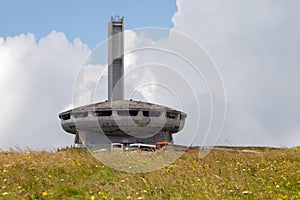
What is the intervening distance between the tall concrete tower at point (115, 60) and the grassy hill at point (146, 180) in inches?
2144

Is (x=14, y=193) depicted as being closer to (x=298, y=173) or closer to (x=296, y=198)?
(x=296, y=198)

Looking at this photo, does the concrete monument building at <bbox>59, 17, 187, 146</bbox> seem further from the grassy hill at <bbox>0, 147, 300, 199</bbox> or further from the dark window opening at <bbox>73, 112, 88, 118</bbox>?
the grassy hill at <bbox>0, 147, 300, 199</bbox>

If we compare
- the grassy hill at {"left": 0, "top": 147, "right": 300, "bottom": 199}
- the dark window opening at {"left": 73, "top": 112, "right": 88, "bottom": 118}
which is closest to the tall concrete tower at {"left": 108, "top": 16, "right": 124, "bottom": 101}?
the dark window opening at {"left": 73, "top": 112, "right": 88, "bottom": 118}

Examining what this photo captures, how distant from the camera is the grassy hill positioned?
849 cm

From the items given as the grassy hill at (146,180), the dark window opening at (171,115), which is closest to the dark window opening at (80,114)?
the dark window opening at (171,115)

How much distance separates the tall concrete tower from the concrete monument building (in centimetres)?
17

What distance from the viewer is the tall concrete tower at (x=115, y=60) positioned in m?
67.8

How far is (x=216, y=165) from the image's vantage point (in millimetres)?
12289

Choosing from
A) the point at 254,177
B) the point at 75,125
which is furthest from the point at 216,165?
the point at 75,125

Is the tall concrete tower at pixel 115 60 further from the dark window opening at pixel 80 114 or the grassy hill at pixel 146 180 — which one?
the grassy hill at pixel 146 180

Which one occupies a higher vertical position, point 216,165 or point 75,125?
point 75,125

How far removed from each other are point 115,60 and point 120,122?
14463mm

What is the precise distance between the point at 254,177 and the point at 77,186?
4462 mm

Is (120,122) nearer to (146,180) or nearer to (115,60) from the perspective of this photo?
(115,60)
